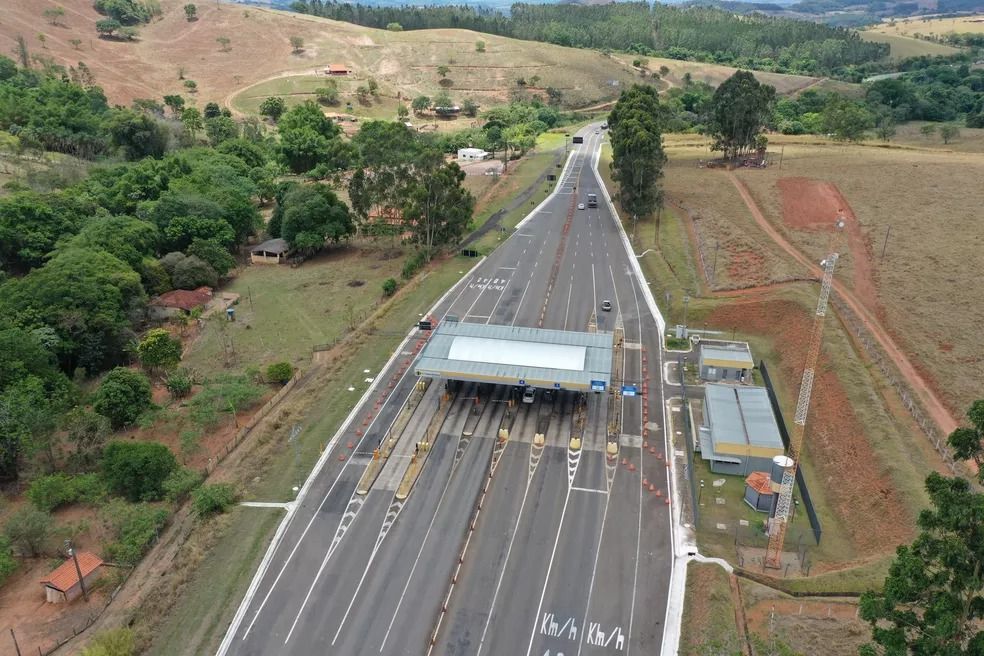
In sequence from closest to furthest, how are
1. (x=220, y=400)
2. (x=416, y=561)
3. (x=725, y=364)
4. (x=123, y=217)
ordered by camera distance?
(x=416, y=561) < (x=220, y=400) < (x=725, y=364) < (x=123, y=217)

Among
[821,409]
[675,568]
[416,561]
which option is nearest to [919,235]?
[821,409]

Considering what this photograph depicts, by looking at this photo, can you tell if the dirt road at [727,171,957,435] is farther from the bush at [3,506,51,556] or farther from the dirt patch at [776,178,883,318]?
the bush at [3,506,51,556]

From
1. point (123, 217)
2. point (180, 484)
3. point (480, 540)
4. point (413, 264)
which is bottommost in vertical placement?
point (480, 540)

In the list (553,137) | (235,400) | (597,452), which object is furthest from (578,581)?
(553,137)

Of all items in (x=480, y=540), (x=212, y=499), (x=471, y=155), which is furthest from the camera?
(x=471, y=155)

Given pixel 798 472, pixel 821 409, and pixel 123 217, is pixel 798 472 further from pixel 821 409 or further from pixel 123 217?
pixel 123 217

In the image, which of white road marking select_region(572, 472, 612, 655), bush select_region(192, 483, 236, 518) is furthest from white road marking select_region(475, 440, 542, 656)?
bush select_region(192, 483, 236, 518)

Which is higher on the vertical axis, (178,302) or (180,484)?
(178,302)

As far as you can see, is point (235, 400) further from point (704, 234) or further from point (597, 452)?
point (704, 234)
